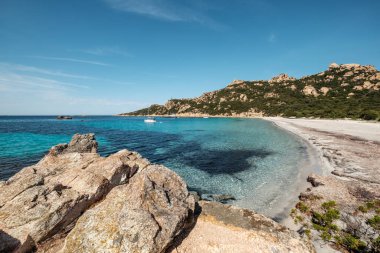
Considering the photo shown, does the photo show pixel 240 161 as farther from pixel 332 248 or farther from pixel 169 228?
pixel 169 228

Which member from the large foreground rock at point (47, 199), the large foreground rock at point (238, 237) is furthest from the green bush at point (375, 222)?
the large foreground rock at point (47, 199)

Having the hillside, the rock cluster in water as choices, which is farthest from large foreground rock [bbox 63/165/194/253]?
the hillside

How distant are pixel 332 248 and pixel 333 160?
1629 centimetres

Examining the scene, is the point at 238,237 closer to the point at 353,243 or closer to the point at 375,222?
the point at 353,243

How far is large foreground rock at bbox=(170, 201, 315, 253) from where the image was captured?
25.4ft

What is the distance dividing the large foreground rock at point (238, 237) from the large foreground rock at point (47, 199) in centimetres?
433

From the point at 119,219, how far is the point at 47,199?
323 cm

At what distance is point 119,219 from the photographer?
6652 millimetres

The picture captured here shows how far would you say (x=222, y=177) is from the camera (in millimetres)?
19750

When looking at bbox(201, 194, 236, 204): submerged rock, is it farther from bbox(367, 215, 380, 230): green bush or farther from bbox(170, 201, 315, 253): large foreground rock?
bbox(367, 215, 380, 230): green bush

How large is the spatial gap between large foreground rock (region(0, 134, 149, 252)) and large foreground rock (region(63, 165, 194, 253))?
1233mm

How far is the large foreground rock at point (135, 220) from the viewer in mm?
6105

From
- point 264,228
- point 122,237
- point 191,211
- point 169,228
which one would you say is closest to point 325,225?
point 264,228

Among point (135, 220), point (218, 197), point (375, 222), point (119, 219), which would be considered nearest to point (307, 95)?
point (218, 197)
